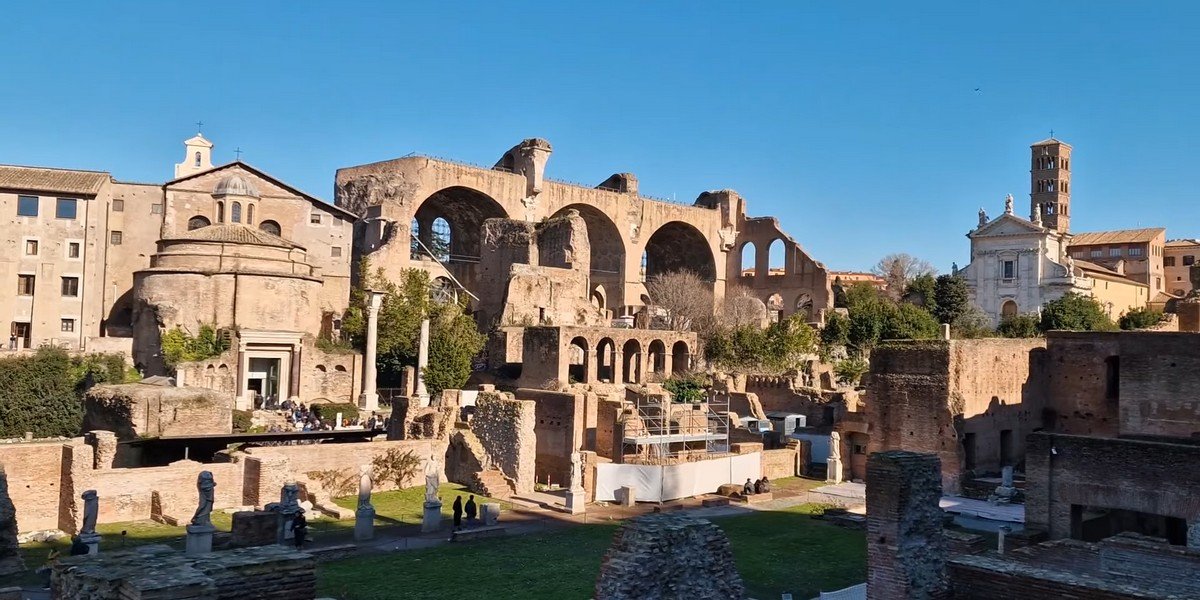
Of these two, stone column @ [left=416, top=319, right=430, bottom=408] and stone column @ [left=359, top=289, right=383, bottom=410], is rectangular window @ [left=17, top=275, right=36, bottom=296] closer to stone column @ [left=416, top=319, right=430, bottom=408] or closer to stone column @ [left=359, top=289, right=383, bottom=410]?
stone column @ [left=359, top=289, right=383, bottom=410]

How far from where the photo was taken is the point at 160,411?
2292cm

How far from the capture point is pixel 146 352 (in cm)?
3209

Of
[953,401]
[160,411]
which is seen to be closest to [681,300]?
[953,401]

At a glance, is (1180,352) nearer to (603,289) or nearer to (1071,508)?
(1071,508)

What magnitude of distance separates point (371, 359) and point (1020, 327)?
93.7 ft

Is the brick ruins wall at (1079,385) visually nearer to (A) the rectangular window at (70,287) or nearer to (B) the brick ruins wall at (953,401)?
(B) the brick ruins wall at (953,401)

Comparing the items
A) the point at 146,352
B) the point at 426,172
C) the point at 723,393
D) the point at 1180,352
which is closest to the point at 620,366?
the point at 723,393

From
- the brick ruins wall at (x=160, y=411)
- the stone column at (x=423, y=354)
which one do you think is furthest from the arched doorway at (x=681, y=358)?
the brick ruins wall at (x=160, y=411)

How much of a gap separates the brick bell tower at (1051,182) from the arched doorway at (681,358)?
Result: 36.8m

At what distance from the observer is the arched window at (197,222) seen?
39.5 m

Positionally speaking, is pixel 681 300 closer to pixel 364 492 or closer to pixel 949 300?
pixel 949 300

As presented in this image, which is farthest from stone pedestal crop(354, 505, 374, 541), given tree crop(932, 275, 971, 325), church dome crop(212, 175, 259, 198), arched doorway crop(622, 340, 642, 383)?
tree crop(932, 275, 971, 325)

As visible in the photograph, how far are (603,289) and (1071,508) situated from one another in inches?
1536

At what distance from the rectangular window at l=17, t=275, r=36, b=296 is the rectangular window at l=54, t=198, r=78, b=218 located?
2427 mm
